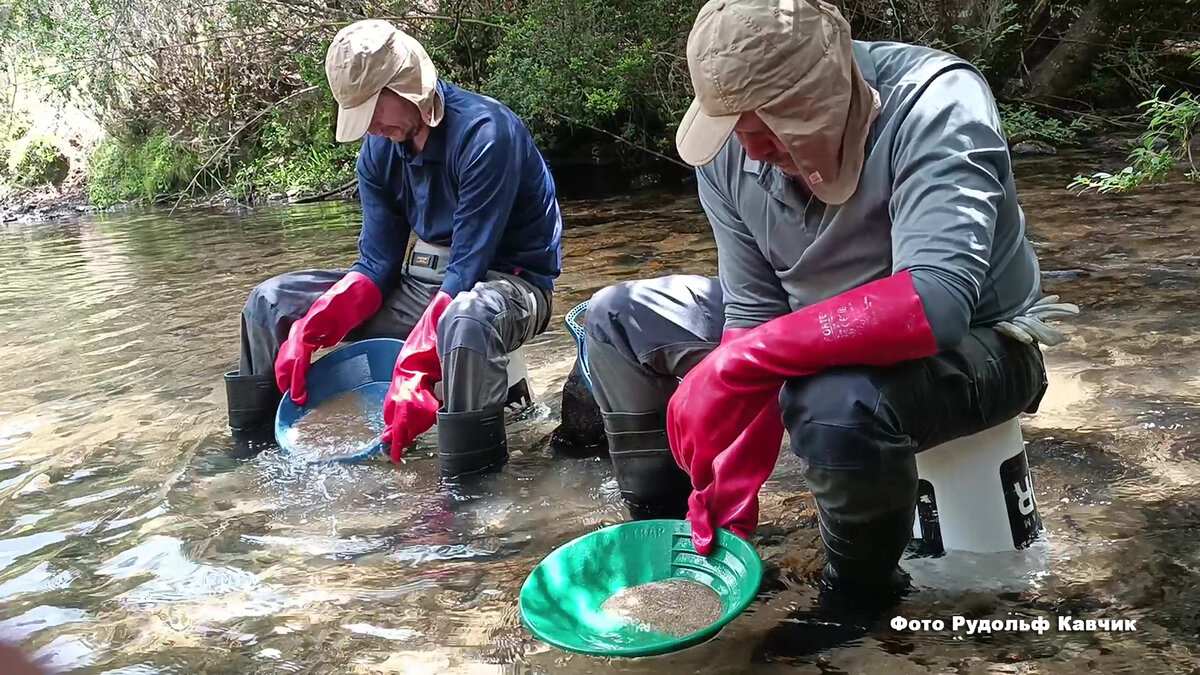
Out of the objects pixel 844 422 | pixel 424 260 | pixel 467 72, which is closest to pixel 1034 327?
pixel 844 422

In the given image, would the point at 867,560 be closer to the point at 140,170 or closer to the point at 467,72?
the point at 467,72

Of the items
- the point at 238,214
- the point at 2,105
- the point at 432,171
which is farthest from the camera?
the point at 2,105

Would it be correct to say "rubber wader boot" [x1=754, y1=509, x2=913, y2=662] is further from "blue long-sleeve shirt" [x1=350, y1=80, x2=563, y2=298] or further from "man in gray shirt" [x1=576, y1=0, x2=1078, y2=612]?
"blue long-sleeve shirt" [x1=350, y1=80, x2=563, y2=298]

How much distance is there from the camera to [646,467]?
7.91 ft

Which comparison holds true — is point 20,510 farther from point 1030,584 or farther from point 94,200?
point 94,200

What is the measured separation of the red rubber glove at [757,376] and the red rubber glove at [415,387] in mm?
1055

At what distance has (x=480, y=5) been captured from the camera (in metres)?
10.6

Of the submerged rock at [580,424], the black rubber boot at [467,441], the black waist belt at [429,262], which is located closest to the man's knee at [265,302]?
the black waist belt at [429,262]

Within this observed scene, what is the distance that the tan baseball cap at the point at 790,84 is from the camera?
179 cm

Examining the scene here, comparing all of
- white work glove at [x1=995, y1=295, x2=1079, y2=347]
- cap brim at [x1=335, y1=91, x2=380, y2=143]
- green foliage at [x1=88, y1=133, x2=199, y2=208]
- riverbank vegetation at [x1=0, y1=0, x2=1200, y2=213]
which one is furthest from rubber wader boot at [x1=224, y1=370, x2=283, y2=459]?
green foliage at [x1=88, y1=133, x2=199, y2=208]

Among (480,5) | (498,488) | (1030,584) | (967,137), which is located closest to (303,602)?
(498,488)

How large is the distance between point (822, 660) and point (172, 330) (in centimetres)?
437

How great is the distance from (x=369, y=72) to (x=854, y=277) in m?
1.64

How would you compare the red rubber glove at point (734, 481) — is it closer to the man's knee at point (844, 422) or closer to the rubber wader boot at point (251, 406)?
the man's knee at point (844, 422)
